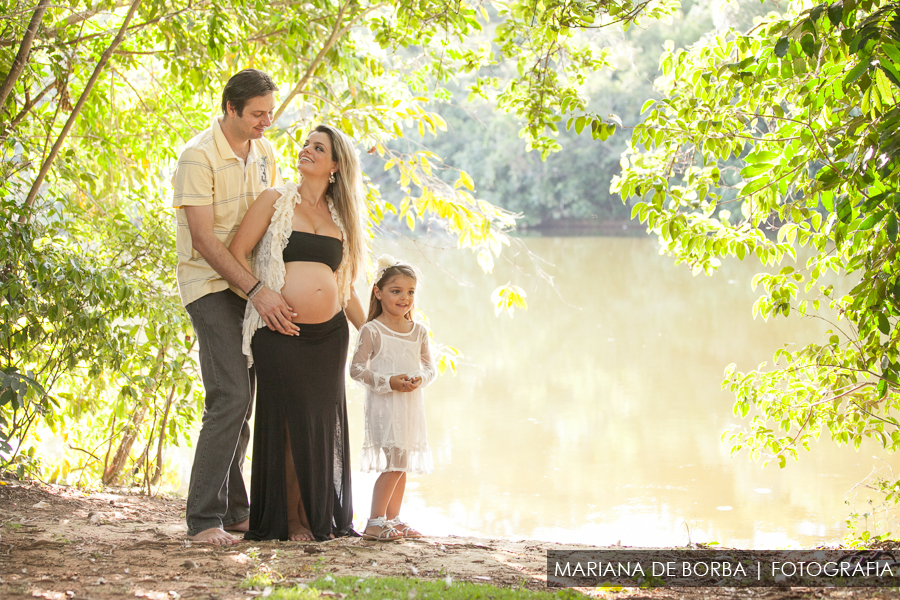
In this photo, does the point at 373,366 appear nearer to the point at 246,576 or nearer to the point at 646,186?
the point at 246,576

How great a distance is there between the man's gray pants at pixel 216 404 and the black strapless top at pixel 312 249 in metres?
0.28

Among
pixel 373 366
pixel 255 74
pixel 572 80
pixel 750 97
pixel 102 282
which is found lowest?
pixel 373 366

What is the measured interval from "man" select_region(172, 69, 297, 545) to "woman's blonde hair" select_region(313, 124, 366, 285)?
26cm

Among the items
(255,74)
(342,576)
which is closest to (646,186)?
(255,74)

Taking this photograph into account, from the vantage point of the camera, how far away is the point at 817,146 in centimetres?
252

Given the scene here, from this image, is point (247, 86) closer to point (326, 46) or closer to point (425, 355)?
point (425, 355)

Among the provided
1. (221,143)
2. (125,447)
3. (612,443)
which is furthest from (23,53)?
(612,443)

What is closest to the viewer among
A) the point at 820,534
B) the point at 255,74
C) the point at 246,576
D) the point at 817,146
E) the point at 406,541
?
the point at 246,576

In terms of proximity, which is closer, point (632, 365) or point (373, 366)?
point (373, 366)

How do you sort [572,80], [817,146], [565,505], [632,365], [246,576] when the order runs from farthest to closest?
[632,365] < [565,505] < [572,80] < [817,146] < [246,576]

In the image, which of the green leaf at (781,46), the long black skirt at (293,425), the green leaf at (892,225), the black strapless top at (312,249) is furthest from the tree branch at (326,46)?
the green leaf at (892,225)

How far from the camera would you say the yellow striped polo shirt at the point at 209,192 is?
274 cm

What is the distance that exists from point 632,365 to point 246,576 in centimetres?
802

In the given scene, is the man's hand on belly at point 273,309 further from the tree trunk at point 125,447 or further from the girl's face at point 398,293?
the tree trunk at point 125,447
